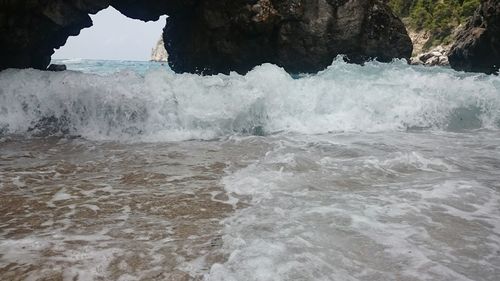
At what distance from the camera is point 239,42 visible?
631 inches

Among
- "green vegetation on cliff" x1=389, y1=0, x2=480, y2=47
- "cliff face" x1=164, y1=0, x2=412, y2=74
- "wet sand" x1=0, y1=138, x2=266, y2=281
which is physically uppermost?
"green vegetation on cliff" x1=389, y1=0, x2=480, y2=47

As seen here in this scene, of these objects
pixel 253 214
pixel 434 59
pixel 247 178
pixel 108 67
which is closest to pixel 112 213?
pixel 253 214

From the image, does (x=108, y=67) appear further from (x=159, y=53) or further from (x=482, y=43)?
(x=159, y=53)

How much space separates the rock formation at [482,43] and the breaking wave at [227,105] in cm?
1548

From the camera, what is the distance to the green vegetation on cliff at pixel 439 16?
43000mm

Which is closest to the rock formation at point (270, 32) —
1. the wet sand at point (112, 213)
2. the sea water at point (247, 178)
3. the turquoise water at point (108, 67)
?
the turquoise water at point (108, 67)

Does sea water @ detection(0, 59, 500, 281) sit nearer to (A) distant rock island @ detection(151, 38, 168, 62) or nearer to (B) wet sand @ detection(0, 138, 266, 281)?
(B) wet sand @ detection(0, 138, 266, 281)

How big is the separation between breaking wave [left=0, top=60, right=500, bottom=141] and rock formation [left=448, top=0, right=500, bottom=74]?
15.5 meters

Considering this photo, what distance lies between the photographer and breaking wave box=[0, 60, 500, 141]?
6.70 metres

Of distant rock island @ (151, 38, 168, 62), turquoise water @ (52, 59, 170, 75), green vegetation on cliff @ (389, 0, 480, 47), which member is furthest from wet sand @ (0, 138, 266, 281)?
distant rock island @ (151, 38, 168, 62)

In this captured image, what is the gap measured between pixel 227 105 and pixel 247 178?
3.50m

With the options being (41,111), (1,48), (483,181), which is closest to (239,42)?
(1,48)

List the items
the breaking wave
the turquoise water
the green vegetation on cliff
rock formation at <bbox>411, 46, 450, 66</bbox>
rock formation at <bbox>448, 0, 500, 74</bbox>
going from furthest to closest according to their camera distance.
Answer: the green vegetation on cliff → rock formation at <bbox>411, 46, 450, 66</bbox> → the turquoise water → rock formation at <bbox>448, 0, 500, 74</bbox> → the breaking wave

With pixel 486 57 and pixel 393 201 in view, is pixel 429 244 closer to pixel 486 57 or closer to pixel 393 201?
pixel 393 201
